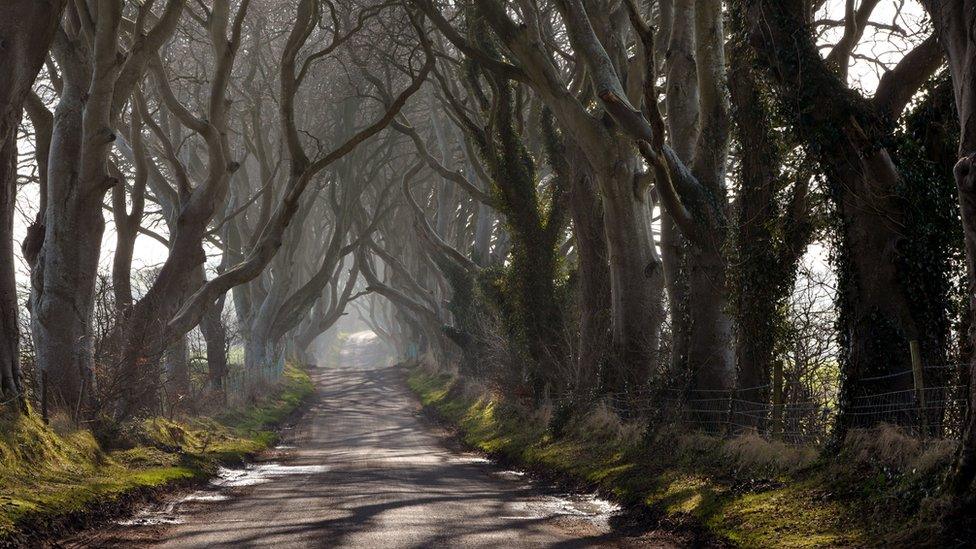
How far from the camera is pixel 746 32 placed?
41.0ft

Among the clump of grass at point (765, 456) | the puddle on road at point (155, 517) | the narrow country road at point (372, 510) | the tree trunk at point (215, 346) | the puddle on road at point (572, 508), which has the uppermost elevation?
the tree trunk at point (215, 346)

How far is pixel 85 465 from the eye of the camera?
12703 millimetres

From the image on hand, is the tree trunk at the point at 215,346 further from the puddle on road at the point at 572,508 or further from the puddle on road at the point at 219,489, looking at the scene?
the puddle on road at the point at 572,508

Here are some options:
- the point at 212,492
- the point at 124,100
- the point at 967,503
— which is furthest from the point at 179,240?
the point at 967,503

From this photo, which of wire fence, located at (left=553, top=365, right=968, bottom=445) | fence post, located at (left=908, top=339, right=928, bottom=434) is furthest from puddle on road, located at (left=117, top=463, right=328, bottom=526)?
fence post, located at (left=908, top=339, right=928, bottom=434)

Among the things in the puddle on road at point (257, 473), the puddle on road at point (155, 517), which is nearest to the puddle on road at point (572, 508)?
the puddle on road at point (155, 517)

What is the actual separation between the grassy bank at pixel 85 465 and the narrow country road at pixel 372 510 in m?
0.45

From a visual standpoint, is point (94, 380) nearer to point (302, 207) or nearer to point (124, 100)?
point (124, 100)

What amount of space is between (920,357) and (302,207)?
28.0m

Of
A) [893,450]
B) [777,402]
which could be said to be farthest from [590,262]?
[893,450]

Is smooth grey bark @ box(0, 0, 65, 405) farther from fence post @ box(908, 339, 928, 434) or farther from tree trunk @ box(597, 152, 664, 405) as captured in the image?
fence post @ box(908, 339, 928, 434)

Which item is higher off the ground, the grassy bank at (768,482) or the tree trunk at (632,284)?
the tree trunk at (632,284)

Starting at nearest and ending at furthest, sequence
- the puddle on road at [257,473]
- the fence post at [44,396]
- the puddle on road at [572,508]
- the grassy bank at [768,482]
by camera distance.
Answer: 1. the grassy bank at [768,482]
2. the puddle on road at [572,508]
3. the fence post at [44,396]
4. the puddle on road at [257,473]

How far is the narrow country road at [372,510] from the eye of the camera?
30.5 feet
